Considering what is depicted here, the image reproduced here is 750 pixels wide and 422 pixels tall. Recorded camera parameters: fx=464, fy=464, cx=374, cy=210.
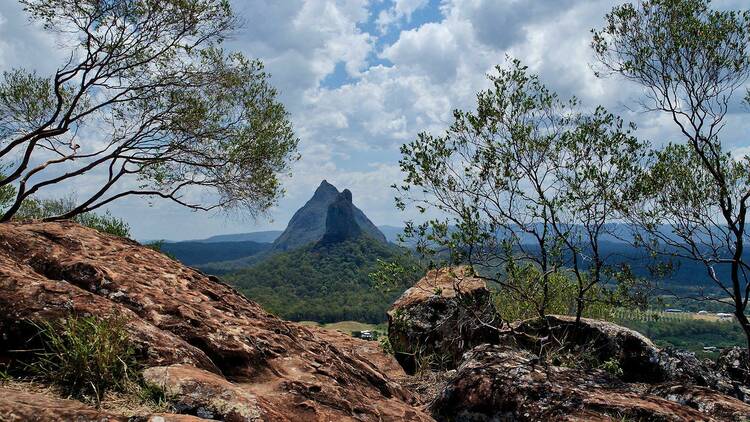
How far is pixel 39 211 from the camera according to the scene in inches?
2080

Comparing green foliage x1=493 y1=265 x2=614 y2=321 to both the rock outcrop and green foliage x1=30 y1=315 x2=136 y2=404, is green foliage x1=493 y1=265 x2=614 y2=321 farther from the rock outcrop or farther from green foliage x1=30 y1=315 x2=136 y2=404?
→ green foliage x1=30 y1=315 x2=136 y2=404

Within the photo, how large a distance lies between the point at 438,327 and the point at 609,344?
7.06 m

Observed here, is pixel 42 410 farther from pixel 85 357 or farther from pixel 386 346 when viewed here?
pixel 386 346

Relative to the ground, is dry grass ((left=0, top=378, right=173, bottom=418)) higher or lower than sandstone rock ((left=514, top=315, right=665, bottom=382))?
higher

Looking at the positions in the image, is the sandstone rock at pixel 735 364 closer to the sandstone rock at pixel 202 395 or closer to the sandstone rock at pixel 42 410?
the sandstone rock at pixel 202 395

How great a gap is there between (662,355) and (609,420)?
30.7ft

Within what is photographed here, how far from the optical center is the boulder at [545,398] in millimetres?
10125

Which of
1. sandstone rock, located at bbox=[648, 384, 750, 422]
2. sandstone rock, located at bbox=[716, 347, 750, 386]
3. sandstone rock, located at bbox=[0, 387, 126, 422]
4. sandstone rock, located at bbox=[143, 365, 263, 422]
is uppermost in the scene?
sandstone rock, located at bbox=[0, 387, 126, 422]

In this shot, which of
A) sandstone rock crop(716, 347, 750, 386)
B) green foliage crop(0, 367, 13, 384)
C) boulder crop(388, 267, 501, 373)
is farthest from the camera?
sandstone rock crop(716, 347, 750, 386)

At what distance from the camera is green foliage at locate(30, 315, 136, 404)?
6430 mm

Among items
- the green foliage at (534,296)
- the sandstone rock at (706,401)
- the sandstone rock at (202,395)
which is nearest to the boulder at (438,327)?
the green foliage at (534,296)

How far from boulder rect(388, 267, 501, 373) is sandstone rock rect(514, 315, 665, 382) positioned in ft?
7.38

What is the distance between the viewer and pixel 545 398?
10789 millimetres

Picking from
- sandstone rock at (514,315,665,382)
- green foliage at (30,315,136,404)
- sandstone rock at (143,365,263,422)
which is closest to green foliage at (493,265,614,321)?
sandstone rock at (514,315,665,382)
